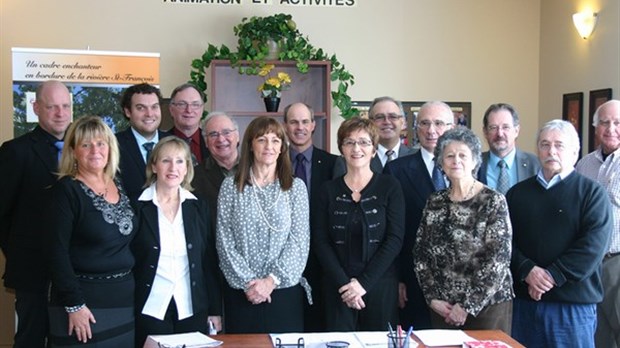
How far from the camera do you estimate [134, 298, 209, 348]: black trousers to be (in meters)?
3.00

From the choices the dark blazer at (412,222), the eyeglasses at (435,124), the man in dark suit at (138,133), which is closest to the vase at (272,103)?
the man in dark suit at (138,133)

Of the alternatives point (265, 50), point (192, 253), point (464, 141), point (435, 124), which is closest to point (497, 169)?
point (435, 124)

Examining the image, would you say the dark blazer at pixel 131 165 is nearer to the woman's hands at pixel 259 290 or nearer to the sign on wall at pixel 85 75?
the woman's hands at pixel 259 290

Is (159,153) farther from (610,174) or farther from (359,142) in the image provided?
(610,174)

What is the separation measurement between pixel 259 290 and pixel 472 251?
97 centimetres

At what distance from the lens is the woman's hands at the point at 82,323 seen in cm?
282

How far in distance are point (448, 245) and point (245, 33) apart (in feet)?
11.1

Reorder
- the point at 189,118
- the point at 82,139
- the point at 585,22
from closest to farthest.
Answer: the point at 82,139, the point at 189,118, the point at 585,22

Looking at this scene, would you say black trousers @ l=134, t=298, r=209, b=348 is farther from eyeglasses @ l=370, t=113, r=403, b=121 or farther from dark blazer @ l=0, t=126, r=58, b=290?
eyeglasses @ l=370, t=113, r=403, b=121

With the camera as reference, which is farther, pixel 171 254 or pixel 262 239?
pixel 262 239

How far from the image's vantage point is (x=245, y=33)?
Result: 230 inches

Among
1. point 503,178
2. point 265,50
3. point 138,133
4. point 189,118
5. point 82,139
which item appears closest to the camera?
point 82,139

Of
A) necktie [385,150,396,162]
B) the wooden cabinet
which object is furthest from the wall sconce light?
necktie [385,150,396,162]

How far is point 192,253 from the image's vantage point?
120 inches
